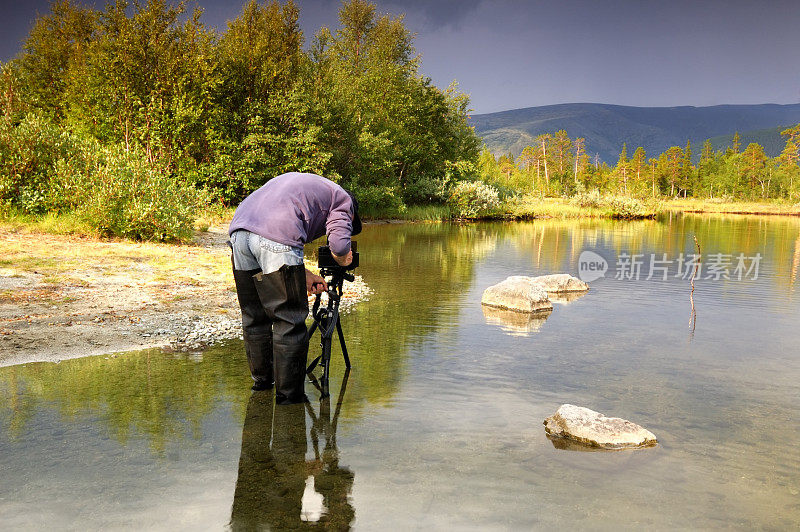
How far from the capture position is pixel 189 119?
105 ft

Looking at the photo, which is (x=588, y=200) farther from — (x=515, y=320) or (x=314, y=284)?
(x=314, y=284)

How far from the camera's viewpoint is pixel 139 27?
30.9 m

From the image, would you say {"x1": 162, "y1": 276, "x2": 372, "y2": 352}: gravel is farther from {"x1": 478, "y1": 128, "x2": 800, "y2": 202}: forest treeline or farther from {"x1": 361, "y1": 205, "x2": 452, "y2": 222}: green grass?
{"x1": 478, "y1": 128, "x2": 800, "y2": 202}: forest treeline

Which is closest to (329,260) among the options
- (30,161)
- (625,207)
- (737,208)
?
(30,161)

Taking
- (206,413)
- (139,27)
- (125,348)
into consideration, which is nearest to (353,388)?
(206,413)

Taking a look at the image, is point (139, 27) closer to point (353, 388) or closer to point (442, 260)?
point (442, 260)

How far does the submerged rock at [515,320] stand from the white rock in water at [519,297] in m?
0.14

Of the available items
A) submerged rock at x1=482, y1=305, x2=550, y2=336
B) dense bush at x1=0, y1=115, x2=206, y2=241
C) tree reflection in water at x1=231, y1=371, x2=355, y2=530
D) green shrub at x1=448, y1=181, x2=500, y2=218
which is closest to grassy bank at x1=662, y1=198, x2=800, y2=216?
green shrub at x1=448, y1=181, x2=500, y2=218

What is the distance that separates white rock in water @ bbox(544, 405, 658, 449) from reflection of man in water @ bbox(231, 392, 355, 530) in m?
2.15

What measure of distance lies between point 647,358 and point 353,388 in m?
4.63

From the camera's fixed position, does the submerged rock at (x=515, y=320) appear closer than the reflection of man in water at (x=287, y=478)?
No

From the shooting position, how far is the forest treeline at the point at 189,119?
734 inches

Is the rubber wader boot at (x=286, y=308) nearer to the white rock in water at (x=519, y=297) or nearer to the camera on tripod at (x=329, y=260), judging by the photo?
the camera on tripod at (x=329, y=260)

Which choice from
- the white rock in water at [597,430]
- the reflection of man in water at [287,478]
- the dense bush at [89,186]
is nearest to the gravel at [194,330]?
the reflection of man in water at [287,478]
